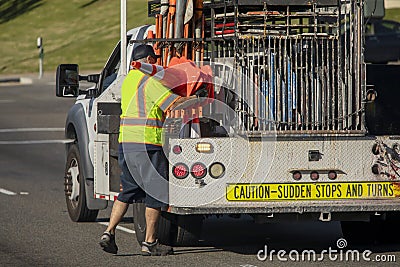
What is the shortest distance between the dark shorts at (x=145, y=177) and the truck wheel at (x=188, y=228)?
526 millimetres

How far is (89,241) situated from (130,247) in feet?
1.95

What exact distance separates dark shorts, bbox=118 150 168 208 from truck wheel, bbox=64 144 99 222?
2.22m

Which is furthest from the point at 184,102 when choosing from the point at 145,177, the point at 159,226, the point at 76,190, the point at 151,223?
the point at 76,190

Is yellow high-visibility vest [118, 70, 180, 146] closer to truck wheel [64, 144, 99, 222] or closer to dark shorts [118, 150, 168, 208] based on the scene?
dark shorts [118, 150, 168, 208]

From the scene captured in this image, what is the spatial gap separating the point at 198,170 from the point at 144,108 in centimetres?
80

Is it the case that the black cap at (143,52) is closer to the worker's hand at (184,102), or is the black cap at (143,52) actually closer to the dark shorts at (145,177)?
the worker's hand at (184,102)

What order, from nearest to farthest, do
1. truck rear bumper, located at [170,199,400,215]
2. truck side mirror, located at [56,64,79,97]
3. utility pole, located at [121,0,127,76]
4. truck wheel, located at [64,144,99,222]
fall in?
truck rear bumper, located at [170,199,400,215]
utility pole, located at [121,0,127,76]
truck side mirror, located at [56,64,79,97]
truck wheel, located at [64,144,99,222]

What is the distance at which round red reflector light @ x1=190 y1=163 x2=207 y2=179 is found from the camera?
31.7ft

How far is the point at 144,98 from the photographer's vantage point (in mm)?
10016

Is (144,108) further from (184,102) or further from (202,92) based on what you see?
(202,92)

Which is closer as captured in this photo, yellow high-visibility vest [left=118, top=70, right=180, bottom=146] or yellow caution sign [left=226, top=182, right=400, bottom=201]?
yellow caution sign [left=226, top=182, right=400, bottom=201]

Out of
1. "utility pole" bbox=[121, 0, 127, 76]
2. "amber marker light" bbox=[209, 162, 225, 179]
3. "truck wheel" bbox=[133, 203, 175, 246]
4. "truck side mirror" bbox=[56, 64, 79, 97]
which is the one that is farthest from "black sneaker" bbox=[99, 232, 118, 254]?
"truck side mirror" bbox=[56, 64, 79, 97]

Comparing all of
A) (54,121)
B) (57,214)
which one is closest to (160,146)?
(57,214)

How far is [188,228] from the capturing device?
10469 millimetres
